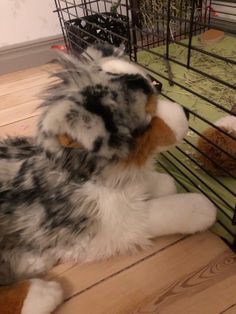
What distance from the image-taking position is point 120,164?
0.77m

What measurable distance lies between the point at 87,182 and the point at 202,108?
0.88 metres

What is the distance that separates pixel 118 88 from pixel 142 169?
236 millimetres

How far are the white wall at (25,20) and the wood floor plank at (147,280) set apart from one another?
76.2 inches

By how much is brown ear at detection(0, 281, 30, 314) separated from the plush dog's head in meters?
0.36

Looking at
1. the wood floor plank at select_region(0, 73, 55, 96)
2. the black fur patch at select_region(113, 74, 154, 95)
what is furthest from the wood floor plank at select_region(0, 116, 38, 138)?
the black fur patch at select_region(113, 74, 154, 95)

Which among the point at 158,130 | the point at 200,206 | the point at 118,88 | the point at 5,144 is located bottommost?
the point at 200,206

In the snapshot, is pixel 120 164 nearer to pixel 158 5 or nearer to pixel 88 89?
pixel 88 89

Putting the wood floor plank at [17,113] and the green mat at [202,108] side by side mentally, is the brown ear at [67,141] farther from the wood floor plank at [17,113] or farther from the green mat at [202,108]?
the wood floor plank at [17,113]

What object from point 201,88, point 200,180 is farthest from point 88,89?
point 201,88

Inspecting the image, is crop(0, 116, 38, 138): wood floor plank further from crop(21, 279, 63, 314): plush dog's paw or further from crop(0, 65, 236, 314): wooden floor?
crop(21, 279, 63, 314): plush dog's paw

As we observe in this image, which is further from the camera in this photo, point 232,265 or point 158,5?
point 158,5

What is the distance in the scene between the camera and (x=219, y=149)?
3.25 ft

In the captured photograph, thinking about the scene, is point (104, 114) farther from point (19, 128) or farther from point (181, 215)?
point (19, 128)

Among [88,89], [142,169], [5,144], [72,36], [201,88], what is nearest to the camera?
[88,89]
